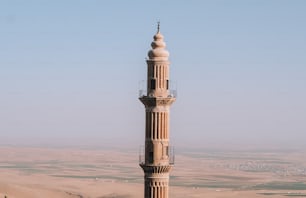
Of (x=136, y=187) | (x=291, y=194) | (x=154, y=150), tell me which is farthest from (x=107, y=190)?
(x=154, y=150)

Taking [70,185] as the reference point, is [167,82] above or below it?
below

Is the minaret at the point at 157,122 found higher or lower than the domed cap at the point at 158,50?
lower

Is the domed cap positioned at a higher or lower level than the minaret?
higher

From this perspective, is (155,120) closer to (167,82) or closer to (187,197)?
(167,82)

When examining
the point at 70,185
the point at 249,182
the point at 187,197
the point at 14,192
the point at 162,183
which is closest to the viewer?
the point at 162,183

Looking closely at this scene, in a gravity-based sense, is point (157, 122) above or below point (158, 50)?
below

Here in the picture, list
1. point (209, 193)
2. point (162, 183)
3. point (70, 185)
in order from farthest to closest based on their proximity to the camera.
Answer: point (70, 185) → point (209, 193) → point (162, 183)
